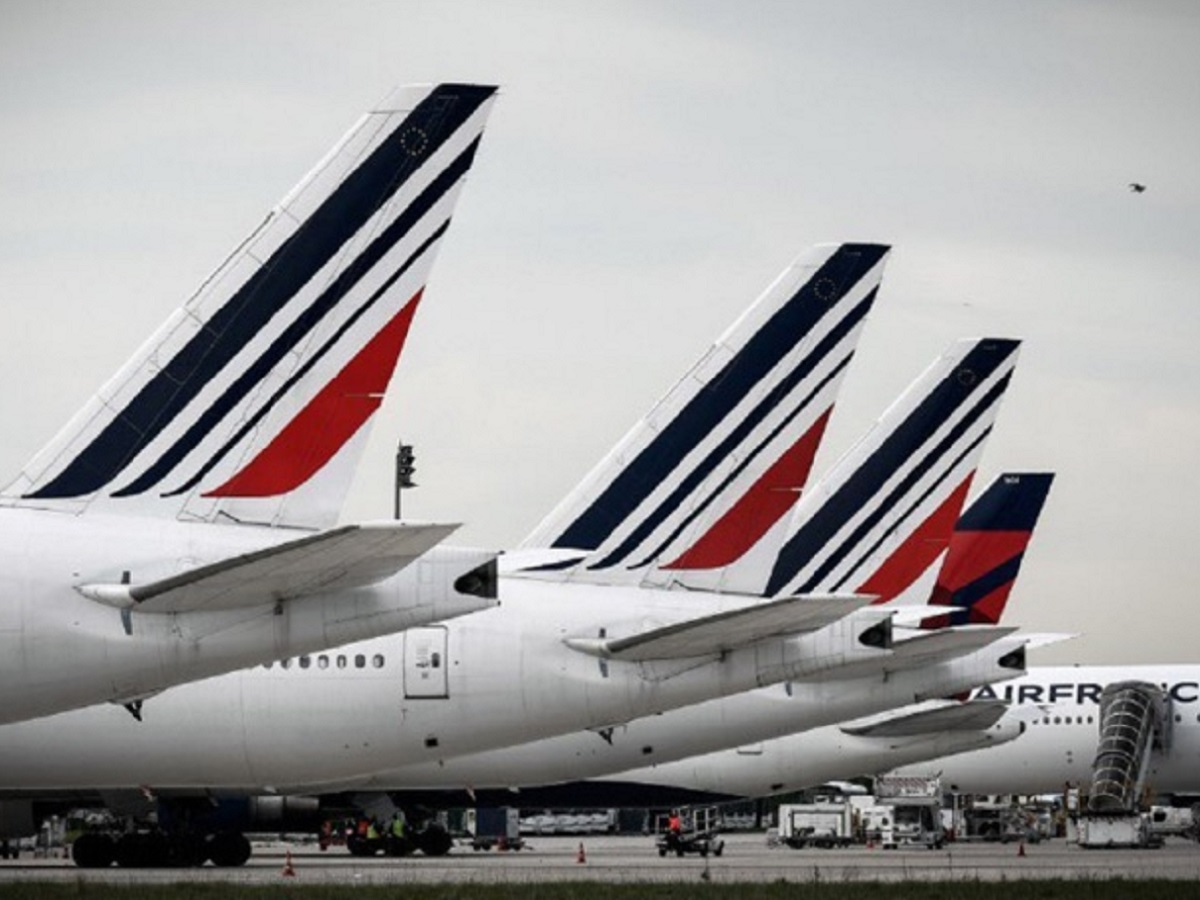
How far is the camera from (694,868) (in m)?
50.4

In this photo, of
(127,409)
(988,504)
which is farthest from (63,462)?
(988,504)

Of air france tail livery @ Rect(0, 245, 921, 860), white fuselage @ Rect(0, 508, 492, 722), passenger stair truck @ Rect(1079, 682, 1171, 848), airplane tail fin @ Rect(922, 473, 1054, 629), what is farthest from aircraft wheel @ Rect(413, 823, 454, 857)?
white fuselage @ Rect(0, 508, 492, 722)

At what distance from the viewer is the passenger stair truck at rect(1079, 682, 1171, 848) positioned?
2638 inches

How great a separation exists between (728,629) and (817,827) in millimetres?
38997

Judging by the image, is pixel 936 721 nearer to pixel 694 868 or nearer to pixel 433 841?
pixel 694 868

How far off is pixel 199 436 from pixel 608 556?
12813 millimetres

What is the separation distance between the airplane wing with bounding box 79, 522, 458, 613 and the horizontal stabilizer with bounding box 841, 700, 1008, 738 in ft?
108

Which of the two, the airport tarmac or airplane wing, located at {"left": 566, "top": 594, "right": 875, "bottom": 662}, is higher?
airplane wing, located at {"left": 566, "top": 594, "right": 875, "bottom": 662}

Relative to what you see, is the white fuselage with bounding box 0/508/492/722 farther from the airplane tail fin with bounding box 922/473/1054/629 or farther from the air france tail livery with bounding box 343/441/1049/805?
the airplane tail fin with bounding box 922/473/1054/629

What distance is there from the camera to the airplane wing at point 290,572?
998 inches

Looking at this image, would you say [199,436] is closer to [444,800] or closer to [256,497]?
[256,497]

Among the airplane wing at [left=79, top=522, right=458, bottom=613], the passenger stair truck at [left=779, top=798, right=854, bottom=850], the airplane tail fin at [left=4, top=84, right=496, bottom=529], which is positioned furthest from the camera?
the passenger stair truck at [left=779, top=798, right=854, bottom=850]

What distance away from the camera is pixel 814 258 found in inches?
1630

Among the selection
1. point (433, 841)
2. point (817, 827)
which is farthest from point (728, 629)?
point (817, 827)
